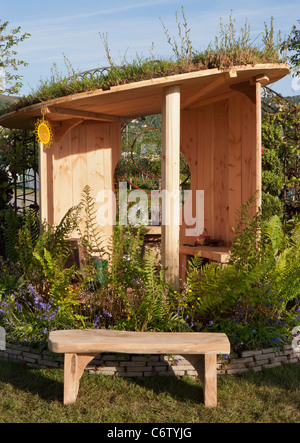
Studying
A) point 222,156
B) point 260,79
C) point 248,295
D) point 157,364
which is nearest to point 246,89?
point 260,79

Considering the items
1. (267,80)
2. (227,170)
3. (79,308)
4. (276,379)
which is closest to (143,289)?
(79,308)

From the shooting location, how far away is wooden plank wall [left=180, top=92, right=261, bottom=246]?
5.93 m

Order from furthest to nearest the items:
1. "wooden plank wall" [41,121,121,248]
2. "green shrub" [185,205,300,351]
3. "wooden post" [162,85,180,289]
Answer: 1. "wooden plank wall" [41,121,121,248]
2. "wooden post" [162,85,180,289]
3. "green shrub" [185,205,300,351]

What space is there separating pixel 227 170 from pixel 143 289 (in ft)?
8.09

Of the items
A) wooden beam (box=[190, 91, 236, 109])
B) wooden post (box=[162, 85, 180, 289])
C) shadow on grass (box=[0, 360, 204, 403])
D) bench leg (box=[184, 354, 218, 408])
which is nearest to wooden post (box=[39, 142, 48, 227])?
wooden post (box=[162, 85, 180, 289])

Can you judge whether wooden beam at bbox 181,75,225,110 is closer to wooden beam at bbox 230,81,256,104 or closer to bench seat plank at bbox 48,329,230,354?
wooden beam at bbox 230,81,256,104

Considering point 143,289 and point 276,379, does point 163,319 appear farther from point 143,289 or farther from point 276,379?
point 276,379

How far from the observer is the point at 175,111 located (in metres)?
5.18

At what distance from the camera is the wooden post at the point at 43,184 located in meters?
6.42

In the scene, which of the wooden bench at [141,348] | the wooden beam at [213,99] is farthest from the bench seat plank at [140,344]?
the wooden beam at [213,99]

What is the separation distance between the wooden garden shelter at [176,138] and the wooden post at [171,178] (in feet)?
0.03

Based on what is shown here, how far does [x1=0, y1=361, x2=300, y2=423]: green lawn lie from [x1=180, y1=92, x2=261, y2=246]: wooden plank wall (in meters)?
2.40

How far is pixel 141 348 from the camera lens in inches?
145

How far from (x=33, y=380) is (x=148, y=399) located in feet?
3.47
